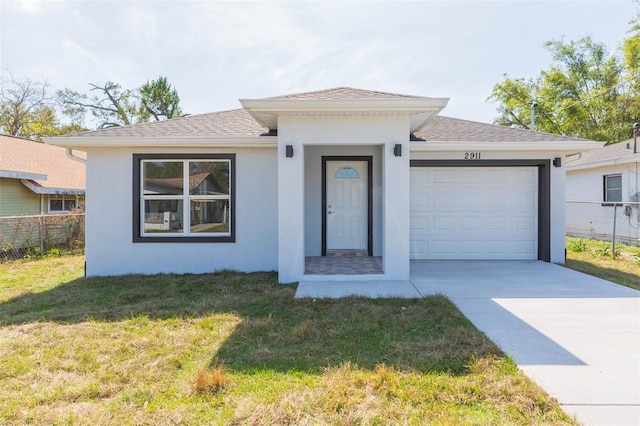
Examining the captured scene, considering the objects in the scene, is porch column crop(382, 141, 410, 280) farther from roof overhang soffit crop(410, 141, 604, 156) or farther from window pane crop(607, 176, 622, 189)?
window pane crop(607, 176, 622, 189)

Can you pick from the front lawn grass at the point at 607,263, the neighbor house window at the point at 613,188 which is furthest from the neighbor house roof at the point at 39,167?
the neighbor house window at the point at 613,188

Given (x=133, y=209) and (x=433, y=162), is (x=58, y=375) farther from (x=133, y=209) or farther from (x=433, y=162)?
(x=433, y=162)

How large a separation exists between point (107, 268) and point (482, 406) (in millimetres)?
7329

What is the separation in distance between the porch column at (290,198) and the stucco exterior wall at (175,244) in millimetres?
1198

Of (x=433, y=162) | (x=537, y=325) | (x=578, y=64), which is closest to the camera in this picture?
(x=537, y=325)

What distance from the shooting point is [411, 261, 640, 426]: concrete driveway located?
2703 mm

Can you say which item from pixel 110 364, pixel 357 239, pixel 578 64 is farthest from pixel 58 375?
pixel 578 64

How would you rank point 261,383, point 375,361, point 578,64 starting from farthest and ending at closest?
point 578,64, point 375,361, point 261,383

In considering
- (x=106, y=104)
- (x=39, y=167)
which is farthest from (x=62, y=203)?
(x=106, y=104)

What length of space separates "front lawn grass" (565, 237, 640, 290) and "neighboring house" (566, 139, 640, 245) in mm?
1829

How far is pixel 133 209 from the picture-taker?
7.22 m

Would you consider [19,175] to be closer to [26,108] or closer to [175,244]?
[175,244]

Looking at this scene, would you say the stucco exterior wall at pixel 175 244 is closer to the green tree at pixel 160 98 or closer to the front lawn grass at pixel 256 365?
the front lawn grass at pixel 256 365

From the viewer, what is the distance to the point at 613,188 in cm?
1259
